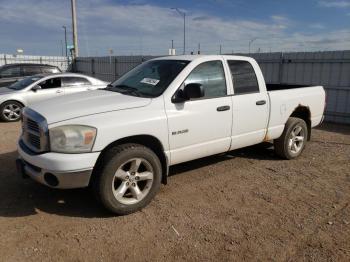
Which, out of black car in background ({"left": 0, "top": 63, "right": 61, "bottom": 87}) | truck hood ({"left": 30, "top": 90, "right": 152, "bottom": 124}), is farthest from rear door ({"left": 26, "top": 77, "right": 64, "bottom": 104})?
truck hood ({"left": 30, "top": 90, "right": 152, "bottom": 124})

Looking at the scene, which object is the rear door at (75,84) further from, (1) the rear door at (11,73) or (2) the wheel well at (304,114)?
(2) the wheel well at (304,114)

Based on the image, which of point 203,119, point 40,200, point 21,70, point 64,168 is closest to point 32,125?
point 64,168

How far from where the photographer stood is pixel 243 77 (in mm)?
5379

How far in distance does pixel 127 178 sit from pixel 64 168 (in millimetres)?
774

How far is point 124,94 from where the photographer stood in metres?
4.58

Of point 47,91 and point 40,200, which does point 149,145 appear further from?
point 47,91

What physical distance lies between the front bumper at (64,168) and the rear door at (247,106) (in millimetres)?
2332

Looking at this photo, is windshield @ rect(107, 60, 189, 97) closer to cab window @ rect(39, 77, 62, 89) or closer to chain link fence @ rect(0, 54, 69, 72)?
cab window @ rect(39, 77, 62, 89)

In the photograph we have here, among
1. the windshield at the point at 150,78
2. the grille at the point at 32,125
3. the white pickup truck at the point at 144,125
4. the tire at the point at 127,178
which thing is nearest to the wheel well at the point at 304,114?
the white pickup truck at the point at 144,125

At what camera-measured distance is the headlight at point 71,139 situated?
12.0 ft

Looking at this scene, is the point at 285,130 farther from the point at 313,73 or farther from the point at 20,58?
the point at 20,58

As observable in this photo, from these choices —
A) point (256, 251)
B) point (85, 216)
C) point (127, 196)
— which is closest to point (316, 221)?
point (256, 251)

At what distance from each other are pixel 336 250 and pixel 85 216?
277 cm

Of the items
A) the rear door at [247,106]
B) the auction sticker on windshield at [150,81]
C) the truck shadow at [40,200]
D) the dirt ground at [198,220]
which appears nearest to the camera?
the dirt ground at [198,220]
